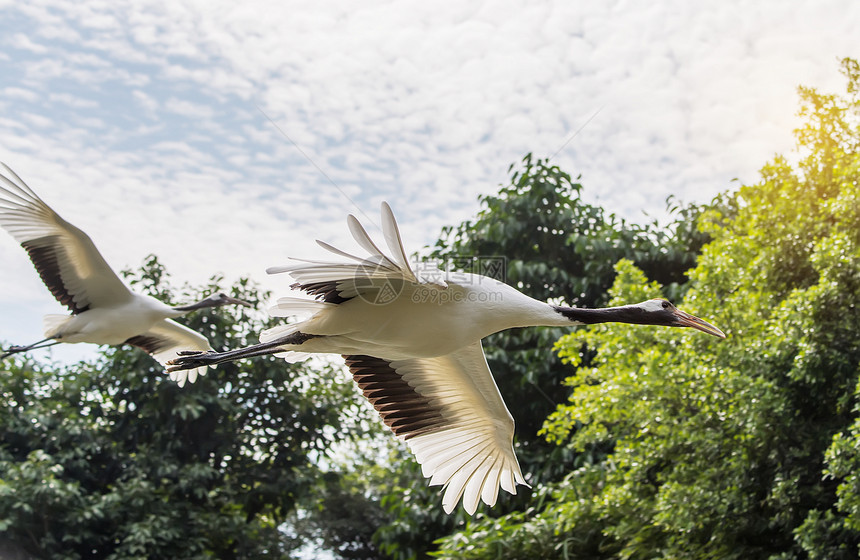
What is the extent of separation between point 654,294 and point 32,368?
29.5ft

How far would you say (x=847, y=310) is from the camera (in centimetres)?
648

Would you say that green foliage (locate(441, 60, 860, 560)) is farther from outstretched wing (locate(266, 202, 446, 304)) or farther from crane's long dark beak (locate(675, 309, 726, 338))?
outstretched wing (locate(266, 202, 446, 304))

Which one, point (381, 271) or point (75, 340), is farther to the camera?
point (75, 340)

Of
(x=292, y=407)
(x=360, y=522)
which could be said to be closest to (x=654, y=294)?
(x=292, y=407)

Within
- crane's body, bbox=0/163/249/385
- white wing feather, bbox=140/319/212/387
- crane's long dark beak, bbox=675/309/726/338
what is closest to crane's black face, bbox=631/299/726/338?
crane's long dark beak, bbox=675/309/726/338

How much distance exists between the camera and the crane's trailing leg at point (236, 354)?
13.5 ft

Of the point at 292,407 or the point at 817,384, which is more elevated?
the point at 292,407

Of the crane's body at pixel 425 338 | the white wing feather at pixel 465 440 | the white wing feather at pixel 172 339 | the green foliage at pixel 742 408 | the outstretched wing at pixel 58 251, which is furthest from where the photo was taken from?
the white wing feather at pixel 172 339

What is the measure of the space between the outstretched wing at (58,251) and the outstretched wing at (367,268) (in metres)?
3.19

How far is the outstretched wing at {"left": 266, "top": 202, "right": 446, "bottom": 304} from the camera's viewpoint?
3.05 m

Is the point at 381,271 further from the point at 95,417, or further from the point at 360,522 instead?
the point at 360,522

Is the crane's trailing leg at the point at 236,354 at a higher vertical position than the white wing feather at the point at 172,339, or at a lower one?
lower

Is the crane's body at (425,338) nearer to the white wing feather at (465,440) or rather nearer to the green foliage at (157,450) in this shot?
the white wing feather at (465,440)

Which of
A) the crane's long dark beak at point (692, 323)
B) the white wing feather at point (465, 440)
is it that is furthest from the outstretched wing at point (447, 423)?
the crane's long dark beak at point (692, 323)
